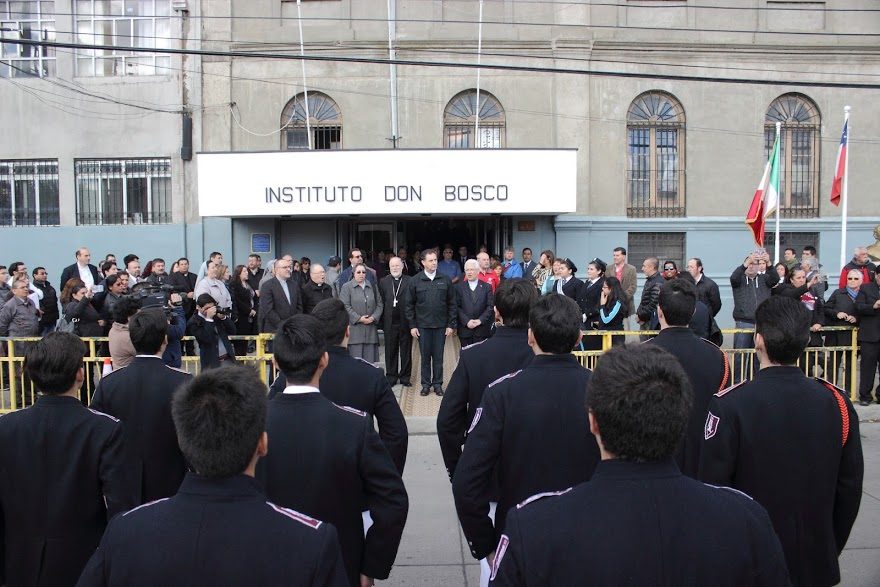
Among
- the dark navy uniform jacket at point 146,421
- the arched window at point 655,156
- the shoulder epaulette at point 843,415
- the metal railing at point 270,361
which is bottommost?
the metal railing at point 270,361

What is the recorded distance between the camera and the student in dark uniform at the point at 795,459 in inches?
128

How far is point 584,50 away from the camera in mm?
17125

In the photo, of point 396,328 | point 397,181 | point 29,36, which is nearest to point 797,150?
point 397,181

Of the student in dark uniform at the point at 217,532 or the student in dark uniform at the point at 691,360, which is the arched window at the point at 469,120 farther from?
the student in dark uniform at the point at 217,532

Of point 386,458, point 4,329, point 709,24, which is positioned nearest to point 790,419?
point 386,458

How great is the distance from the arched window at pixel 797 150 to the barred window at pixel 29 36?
1666 cm

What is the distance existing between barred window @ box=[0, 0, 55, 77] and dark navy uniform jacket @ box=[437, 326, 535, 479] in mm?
17027

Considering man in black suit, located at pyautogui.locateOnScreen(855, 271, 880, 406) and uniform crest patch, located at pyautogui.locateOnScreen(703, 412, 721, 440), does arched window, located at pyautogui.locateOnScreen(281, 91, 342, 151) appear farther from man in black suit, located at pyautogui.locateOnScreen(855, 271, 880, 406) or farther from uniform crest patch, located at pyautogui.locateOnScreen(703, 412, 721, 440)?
uniform crest patch, located at pyautogui.locateOnScreen(703, 412, 721, 440)

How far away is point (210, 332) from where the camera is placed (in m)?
9.45

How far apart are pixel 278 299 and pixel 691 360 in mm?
7376

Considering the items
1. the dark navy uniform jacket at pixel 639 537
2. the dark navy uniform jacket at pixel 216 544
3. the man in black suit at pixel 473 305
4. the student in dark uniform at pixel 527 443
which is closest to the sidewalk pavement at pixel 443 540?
the student in dark uniform at pixel 527 443

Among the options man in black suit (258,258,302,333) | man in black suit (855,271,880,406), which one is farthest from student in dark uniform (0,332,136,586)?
man in black suit (855,271,880,406)

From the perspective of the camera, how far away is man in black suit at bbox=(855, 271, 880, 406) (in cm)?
1013

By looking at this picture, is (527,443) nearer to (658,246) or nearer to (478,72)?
(478,72)
